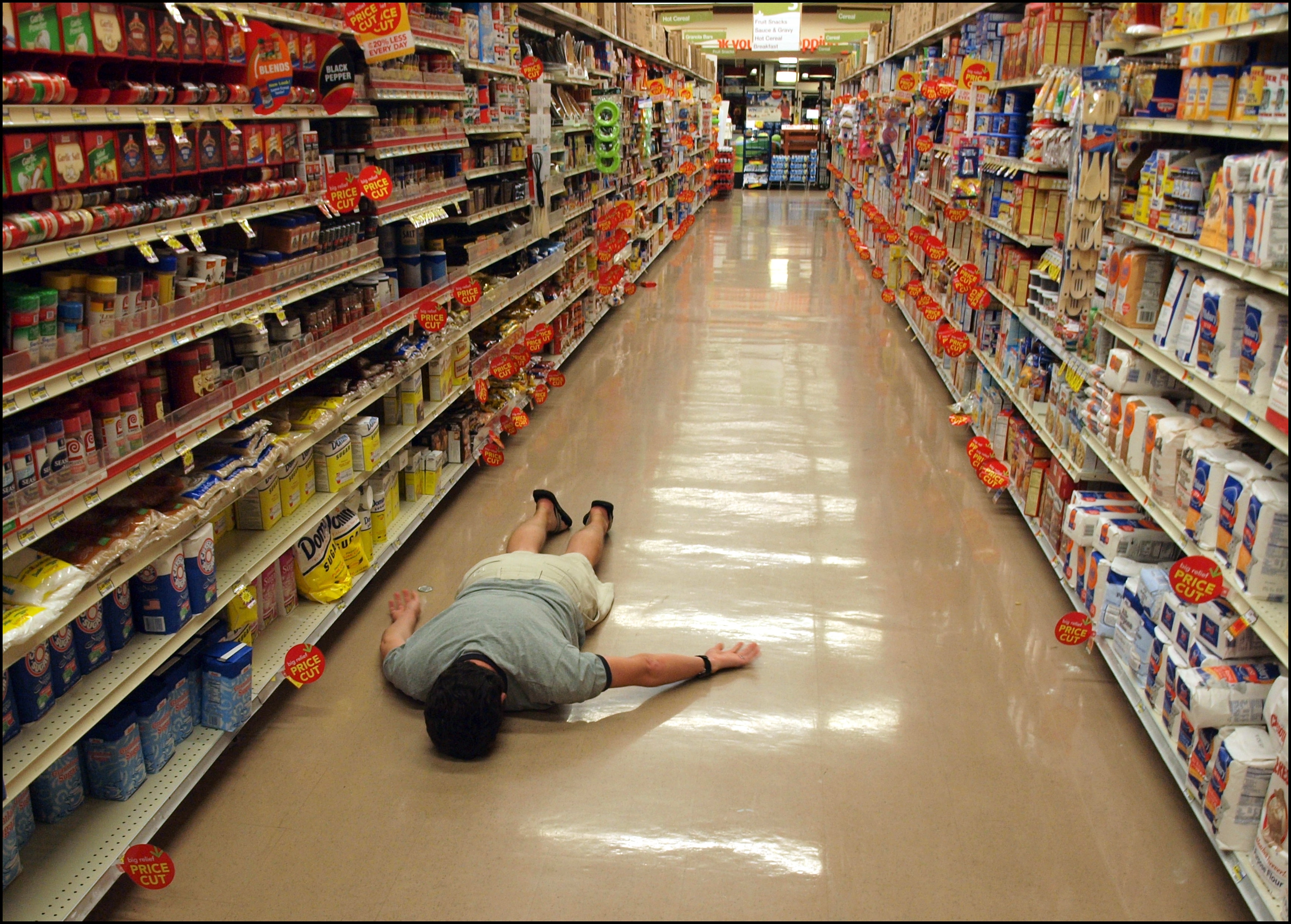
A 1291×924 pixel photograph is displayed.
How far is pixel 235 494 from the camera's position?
3.03 m

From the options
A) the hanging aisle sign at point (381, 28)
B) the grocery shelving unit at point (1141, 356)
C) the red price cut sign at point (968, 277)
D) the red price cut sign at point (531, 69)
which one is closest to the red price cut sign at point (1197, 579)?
the grocery shelving unit at point (1141, 356)

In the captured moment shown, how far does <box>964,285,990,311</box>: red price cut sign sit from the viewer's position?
5586mm

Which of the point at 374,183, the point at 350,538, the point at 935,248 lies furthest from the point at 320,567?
the point at 935,248

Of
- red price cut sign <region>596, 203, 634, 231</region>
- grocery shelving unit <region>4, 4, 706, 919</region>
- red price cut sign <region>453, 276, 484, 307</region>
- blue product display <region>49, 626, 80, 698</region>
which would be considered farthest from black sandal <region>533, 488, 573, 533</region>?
red price cut sign <region>596, 203, 634, 231</region>

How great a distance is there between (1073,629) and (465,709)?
80.5 inches

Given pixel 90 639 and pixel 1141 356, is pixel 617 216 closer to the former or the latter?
pixel 1141 356

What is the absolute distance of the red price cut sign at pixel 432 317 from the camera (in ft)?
14.9

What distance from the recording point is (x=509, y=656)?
3117 mm

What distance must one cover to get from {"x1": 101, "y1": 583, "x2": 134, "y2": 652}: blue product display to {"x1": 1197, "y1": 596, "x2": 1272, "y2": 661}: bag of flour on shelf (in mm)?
2945

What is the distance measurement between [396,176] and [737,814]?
3155mm

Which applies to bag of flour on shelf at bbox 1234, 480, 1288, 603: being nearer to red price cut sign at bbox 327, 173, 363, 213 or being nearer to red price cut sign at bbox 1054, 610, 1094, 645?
red price cut sign at bbox 1054, 610, 1094, 645

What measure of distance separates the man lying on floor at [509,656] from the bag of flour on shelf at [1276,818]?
164 centimetres

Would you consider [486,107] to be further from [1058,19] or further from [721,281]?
[721,281]

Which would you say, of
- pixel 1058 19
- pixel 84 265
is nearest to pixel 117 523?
pixel 84 265
